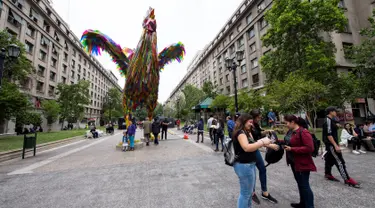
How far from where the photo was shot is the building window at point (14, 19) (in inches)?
824

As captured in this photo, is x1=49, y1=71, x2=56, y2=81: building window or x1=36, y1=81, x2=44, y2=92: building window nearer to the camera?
x1=36, y1=81, x2=44, y2=92: building window

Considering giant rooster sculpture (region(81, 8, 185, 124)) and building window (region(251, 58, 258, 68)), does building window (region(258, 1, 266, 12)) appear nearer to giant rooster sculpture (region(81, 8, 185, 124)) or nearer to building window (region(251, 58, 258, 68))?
building window (region(251, 58, 258, 68))

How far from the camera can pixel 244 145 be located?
6.52ft

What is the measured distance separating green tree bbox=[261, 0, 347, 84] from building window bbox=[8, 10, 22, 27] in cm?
3195

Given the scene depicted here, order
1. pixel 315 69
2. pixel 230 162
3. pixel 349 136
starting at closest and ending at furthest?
pixel 230 162 → pixel 349 136 → pixel 315 69

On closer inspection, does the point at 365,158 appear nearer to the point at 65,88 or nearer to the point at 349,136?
the point at 349,136

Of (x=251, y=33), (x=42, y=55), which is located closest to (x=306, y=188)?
(x=251, y=33)

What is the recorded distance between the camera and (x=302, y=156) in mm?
2414

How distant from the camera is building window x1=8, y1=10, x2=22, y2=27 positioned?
20922mm

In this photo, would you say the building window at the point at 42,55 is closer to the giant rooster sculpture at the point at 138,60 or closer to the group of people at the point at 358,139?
the giant rooster sculpture at the point at 138,60

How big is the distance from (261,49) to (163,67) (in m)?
19.0

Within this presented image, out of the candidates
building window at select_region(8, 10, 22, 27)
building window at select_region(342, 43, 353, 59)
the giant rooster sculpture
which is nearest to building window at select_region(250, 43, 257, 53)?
building window at select_region(342, 43, 353, 59)

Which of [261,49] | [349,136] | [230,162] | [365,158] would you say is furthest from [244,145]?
[261,49]

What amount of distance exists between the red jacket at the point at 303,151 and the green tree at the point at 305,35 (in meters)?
13.2
